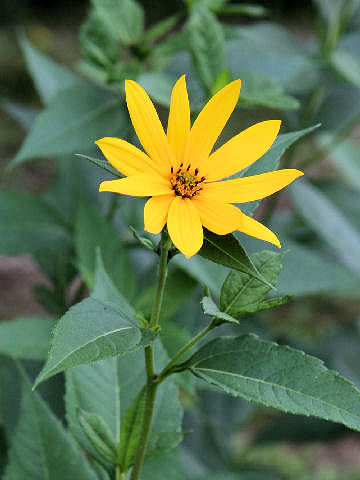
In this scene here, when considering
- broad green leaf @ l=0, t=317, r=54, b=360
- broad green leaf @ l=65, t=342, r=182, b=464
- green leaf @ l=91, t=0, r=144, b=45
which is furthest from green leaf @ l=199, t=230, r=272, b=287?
green leaf @ l=91, t=0, r=144, b=45

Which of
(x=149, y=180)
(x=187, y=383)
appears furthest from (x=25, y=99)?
(x=149, y=180)

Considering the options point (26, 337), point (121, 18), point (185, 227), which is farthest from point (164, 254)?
point (121, 18)

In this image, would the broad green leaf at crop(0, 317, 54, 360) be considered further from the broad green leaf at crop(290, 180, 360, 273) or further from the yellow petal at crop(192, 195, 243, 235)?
the broad green leaf at crop(290, 180, 360, 273)

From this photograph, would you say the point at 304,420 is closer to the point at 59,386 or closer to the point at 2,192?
the point at 59,386

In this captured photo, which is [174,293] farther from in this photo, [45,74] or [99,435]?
[45,74]

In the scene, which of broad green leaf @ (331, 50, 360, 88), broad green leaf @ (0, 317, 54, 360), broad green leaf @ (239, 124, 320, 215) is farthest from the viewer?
broad green leaf @ (331, 50, 360, 88)

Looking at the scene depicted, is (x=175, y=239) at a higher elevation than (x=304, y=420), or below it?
higher

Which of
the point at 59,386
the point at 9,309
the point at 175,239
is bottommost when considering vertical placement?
the point at 9,309

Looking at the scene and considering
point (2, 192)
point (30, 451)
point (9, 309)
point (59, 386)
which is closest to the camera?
point (30, 451)
